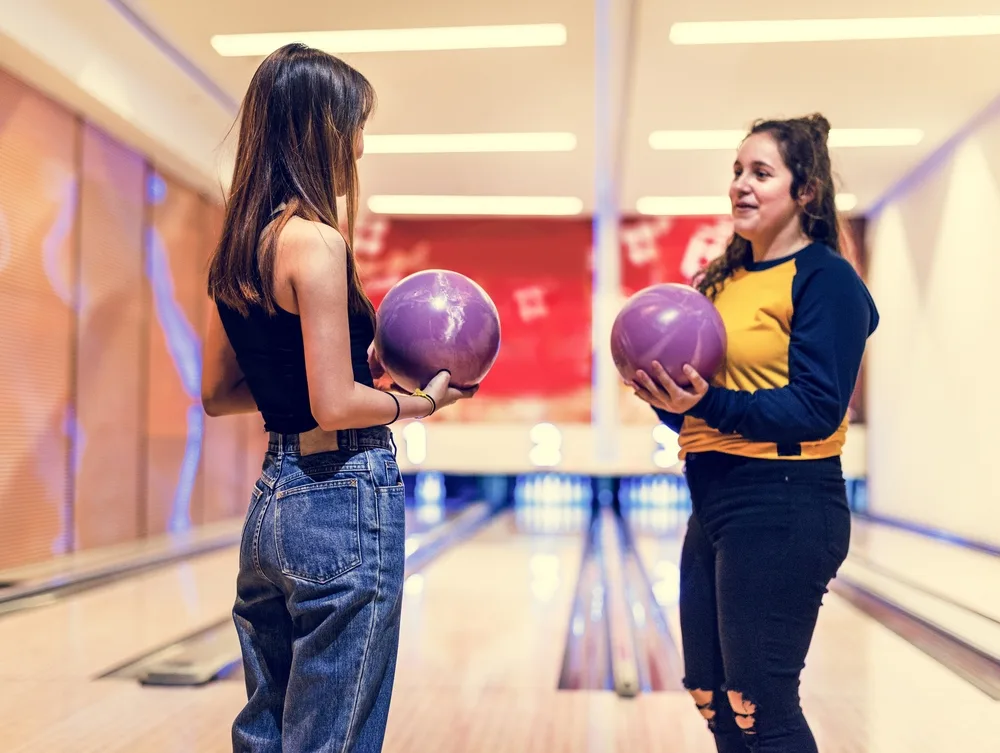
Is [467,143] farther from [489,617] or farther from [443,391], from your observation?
[443,391]

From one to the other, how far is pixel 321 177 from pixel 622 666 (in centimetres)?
217

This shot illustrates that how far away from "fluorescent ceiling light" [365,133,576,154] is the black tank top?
204 inches

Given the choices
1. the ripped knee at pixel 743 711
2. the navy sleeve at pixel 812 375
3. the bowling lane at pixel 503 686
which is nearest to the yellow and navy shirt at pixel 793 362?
the navy sleeve at pixel 812 375

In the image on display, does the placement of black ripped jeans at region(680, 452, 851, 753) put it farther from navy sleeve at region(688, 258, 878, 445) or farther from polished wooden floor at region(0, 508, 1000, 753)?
polished wooden floor at region(0, 508, 1000, 753)

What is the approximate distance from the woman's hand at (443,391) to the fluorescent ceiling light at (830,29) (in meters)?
3.48

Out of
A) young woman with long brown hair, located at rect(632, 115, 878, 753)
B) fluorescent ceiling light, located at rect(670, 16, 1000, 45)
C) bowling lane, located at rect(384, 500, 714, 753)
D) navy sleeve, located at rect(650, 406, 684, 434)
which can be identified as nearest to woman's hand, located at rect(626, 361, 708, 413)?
young woman with long brown hair, located at rect(632, 115, 878, 753)

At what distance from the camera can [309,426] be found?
42.8 inches

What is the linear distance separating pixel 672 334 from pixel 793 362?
7.7 inches

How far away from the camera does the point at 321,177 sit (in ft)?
3.70

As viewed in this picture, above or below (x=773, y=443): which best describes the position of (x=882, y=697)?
below

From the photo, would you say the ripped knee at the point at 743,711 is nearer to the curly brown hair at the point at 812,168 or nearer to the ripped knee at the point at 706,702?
the ripped knee at the point at 706,702

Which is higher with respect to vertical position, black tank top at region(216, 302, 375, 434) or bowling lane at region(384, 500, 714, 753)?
black tank top at region(216, 302, 375, 434)

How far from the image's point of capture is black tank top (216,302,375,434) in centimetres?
109

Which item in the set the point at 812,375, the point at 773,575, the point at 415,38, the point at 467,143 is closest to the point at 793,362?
the point at 812,375
